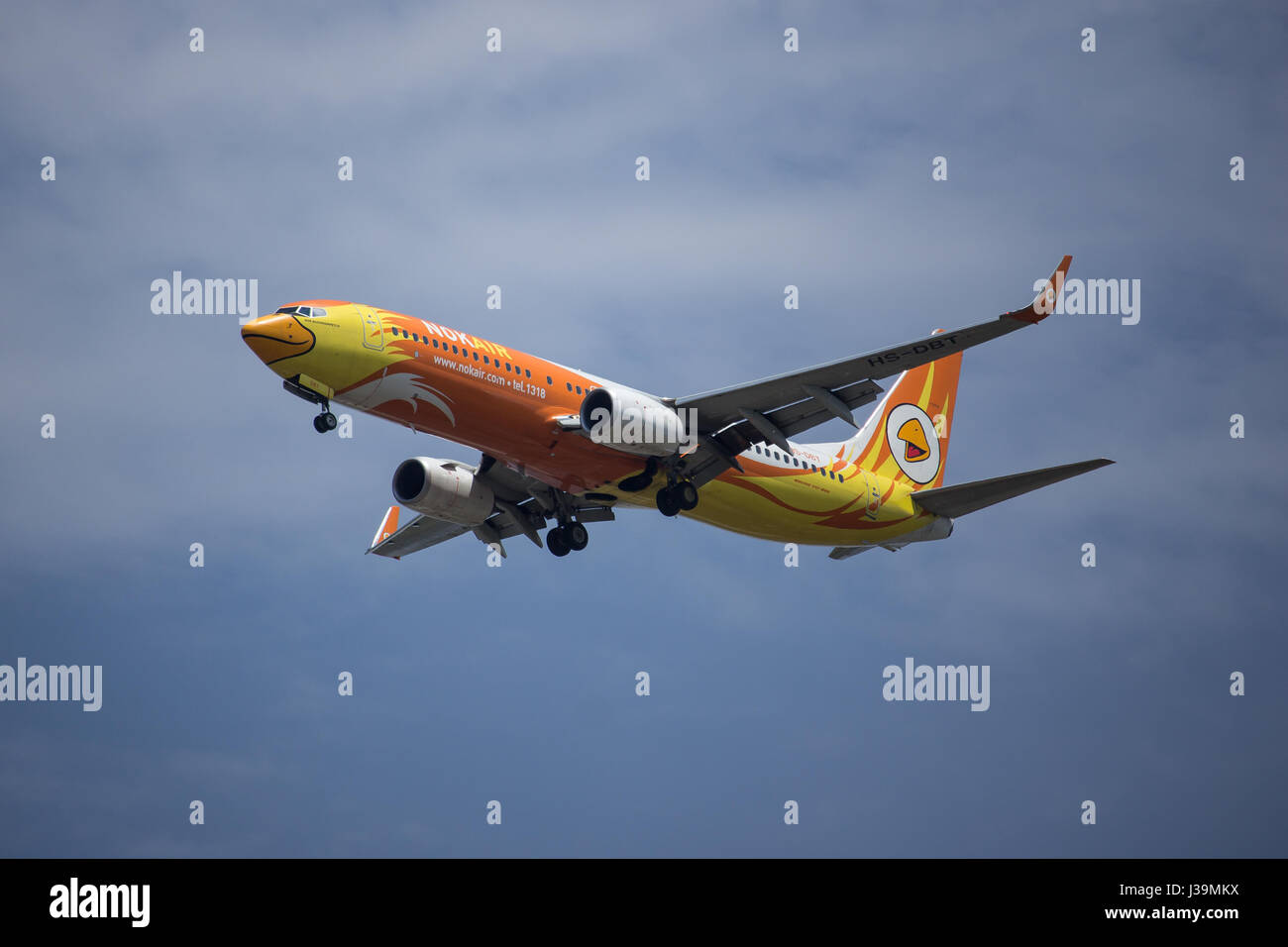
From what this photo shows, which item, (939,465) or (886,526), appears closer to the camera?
(886,526)

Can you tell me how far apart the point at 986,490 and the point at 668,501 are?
10330 millimetres

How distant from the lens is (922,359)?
35.0 metres

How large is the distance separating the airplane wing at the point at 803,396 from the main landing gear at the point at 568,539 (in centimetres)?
512

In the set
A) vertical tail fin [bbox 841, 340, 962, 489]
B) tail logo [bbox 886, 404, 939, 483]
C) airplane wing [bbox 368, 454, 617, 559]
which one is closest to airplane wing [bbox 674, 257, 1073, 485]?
airplane wing [bbox 368, 454, 617, 559]

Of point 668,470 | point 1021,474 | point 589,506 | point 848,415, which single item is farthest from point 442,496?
point 1021,474

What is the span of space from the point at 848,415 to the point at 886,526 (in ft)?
29.9

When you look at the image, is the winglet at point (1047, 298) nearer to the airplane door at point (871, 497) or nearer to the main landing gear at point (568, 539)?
the airplane door at point (871, 497)

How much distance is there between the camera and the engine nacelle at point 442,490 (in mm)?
41781

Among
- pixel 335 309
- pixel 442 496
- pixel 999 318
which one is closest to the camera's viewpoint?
pixel 999 318

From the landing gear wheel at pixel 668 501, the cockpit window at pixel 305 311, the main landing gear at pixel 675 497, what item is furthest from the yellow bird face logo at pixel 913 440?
the cockpit window at pixel 305 311

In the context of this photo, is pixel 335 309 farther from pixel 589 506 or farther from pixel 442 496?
pixel 589 506

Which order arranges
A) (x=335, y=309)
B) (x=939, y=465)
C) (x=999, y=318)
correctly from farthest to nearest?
(x=939, y=465) < (x=335, y=309) < (x=999, y=318)

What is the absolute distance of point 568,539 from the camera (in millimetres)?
43188

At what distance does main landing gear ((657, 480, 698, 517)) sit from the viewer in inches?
1554
